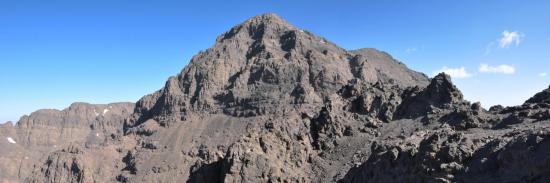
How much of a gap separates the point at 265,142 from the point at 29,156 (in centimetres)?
14122

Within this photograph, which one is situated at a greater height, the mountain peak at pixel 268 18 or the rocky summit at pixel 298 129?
the mountain peak at pixel 268 18

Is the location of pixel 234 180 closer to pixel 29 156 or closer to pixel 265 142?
pixel 265 142

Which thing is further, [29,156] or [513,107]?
[29,156]

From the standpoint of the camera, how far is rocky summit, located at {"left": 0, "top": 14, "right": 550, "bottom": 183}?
37531mm

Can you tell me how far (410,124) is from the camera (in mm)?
66875

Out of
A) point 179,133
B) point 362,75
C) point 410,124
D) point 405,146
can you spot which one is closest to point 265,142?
point 410,124

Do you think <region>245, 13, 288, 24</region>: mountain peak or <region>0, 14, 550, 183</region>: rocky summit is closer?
<region>0, 14, 550, 183</region>: rocky summit

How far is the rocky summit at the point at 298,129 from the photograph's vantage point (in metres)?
37.5

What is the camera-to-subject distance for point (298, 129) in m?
70.0

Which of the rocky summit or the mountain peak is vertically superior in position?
the mountain peak

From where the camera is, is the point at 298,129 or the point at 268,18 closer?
the point at 298,129

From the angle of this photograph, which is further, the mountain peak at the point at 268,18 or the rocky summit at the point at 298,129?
the mountain peak at the point at 268,18

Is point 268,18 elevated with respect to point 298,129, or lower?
elevated

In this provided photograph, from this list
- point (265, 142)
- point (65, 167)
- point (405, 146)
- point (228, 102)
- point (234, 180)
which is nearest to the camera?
point (405, 146)
